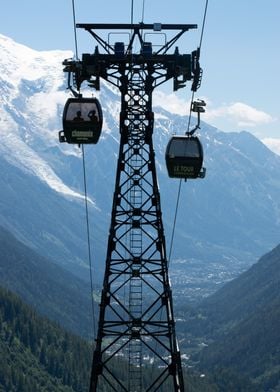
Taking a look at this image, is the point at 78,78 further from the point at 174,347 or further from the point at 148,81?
the point at 174,347

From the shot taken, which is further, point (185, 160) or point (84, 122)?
point (185, 160)

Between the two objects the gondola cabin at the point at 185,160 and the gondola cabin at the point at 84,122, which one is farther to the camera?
the gondola cabin at the point at 185,160

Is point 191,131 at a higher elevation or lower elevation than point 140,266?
higher

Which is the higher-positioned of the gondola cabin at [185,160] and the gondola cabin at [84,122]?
the gondola cabin at [84,122]

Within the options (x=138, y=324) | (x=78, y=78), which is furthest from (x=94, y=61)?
(x=138, y=324)

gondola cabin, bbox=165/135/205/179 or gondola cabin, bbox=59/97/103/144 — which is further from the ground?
gondola cabin, bbox=59/97/103/144
